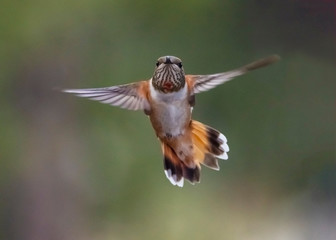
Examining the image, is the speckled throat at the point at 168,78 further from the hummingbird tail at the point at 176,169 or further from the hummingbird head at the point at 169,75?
the hummingbird tail at the point at 176,169

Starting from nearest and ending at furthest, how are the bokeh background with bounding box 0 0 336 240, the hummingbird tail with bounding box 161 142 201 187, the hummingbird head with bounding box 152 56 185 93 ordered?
1. the hummingbird head with bounding box 152 56 185 93
2. the hummingbird tail with bounding box 161 142 201 187
3. the bokeh background with bounding box 0 0 336 240

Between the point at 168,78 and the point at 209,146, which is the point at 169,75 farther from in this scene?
the point at 209,146

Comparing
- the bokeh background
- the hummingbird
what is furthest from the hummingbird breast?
the bokeh background

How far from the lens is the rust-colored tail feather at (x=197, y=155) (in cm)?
79

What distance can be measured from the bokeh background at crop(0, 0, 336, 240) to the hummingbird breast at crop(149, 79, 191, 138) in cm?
120

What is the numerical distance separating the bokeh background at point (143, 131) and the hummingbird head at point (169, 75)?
1285mm

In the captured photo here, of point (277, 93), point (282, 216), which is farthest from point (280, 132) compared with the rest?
point (282, 216)

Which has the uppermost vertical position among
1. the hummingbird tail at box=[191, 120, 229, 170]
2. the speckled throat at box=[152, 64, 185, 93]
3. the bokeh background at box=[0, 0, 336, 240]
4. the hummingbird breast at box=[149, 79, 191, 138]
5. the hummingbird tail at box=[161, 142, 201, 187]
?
the bokeh background at box=[0, 0, 336, 240]

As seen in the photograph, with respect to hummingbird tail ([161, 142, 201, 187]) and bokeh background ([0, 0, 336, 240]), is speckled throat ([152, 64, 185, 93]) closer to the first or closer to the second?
hummingbird tail ([161, 142, 201, 187])

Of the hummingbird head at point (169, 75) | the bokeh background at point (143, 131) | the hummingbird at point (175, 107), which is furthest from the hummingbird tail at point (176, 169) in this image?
the bokeh background at point (143, 131)

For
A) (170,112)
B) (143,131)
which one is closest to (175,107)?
(170,112)

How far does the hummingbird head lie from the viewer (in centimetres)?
64

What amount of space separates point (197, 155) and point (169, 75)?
190mm

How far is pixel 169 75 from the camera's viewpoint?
0.65 metres
